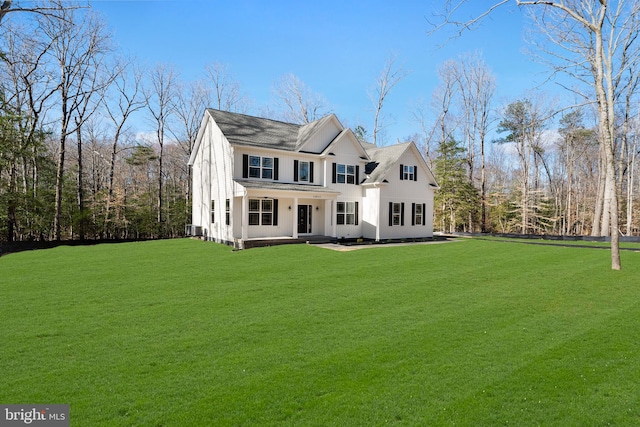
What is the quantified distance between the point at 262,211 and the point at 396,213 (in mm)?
8415

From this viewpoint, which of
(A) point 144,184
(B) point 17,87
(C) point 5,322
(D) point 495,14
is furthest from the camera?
(A) point 144,184

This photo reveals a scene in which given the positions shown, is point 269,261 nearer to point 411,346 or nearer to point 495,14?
point 411,346

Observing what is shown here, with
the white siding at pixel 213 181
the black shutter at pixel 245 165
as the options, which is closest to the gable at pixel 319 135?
the black shutter at pixel 245 165

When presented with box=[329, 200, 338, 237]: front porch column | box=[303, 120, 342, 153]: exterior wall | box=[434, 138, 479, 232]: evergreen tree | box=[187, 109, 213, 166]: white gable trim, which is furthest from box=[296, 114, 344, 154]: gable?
box=[434, 138, 479, 232]: evergreen tree

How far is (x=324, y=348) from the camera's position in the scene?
4727 millimetres

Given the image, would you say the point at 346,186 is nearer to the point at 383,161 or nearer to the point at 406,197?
the point at 383,161

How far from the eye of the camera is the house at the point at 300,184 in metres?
17.1

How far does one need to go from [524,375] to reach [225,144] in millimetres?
16657

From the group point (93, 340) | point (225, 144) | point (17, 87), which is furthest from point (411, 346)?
point (17, 87)

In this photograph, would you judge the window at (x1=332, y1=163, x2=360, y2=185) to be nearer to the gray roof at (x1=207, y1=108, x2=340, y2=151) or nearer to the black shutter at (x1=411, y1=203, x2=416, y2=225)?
the gray roof at (x1=207, y1=108, x2=340, y2=151)

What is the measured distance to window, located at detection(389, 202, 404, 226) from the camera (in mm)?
20188


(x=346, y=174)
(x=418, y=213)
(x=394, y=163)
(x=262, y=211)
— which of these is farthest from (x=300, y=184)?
(x=418, y=213)

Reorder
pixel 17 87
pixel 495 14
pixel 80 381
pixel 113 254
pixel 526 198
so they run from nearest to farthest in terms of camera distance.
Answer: pixel 80 381 < pixel 495 14 < pixel 113 254 < pixel 17 87 < pixel 526 198

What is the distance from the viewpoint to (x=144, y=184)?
107ft
